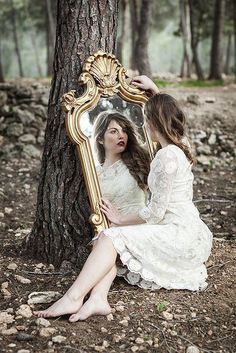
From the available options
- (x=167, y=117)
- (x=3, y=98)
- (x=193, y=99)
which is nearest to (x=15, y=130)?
(x=3, y=98)

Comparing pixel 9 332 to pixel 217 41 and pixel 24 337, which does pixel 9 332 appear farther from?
pixel 217 41

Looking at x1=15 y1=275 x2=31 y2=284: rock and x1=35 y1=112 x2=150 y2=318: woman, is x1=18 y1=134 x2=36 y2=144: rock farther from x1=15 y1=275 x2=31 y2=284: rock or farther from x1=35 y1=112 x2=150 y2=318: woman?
x1=15 y1=275 x2=31 y2=284: rock

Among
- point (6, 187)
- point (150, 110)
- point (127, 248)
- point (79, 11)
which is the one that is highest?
point (79, 11)

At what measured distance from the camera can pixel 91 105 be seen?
423cm

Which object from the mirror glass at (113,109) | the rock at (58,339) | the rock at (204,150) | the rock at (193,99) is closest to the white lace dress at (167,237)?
the mirror glass at (113,109)

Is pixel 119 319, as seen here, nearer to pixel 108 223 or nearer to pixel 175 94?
pixel 108 223

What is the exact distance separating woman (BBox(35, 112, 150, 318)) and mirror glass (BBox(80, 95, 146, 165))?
1.5 inches

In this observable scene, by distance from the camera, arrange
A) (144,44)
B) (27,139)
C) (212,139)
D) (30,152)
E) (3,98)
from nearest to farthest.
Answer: (30,152) < (27,139) < (212,139) < (3,98) < (144,44)

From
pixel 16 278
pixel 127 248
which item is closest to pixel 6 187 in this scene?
pixel 16 278

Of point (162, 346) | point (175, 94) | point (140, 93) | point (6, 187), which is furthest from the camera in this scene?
point (175, 94)

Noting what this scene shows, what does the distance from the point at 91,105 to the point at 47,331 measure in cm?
177

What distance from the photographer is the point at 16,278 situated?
420 centimetres

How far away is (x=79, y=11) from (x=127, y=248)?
74.7 inches

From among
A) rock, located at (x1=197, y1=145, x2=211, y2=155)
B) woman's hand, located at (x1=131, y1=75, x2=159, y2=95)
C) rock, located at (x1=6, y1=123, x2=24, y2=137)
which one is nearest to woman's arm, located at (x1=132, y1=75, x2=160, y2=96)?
woman's hand, located at (x1=131, y1=75, x2=159, y2=95)
